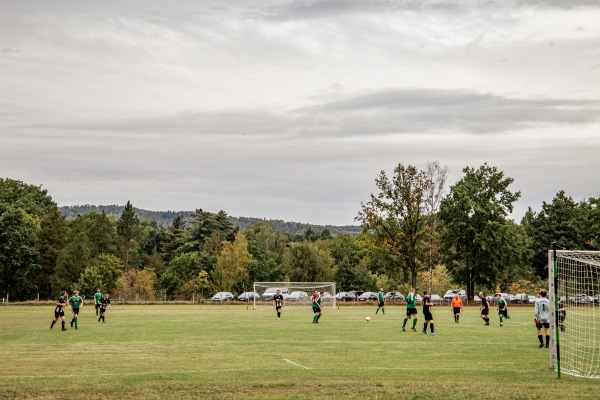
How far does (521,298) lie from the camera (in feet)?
288

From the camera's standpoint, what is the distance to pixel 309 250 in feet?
327

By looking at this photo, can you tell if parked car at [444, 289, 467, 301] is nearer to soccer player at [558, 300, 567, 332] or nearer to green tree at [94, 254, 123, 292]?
green tree at [94, 254, 123, 292]

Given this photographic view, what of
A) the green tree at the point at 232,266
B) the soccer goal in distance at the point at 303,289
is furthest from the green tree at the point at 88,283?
the soccer goal in distance at the point at 303,289

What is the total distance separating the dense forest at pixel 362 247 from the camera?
264 ft

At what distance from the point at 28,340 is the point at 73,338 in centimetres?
190

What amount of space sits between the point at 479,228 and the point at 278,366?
2563 inches

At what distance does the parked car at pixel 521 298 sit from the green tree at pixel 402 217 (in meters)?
15.8

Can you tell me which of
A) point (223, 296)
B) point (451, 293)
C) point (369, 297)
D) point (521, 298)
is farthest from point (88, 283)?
point (521, 298)

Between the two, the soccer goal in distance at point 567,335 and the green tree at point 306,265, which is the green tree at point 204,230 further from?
the soccer goal in distance at point 567,335

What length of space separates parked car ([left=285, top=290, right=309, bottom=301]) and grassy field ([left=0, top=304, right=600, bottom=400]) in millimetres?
41491

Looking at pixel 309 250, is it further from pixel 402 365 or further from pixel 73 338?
pixel 402 365

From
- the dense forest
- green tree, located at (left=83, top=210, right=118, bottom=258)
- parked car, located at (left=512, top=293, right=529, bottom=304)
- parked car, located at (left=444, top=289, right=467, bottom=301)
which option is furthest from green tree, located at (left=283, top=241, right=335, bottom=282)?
green tree, located at (left=83, top=210, right=118, bottom=258)

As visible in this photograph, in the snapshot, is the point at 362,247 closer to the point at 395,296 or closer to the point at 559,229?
the point at 395,296

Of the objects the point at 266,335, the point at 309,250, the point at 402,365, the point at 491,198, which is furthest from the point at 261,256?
the point at 402,365
